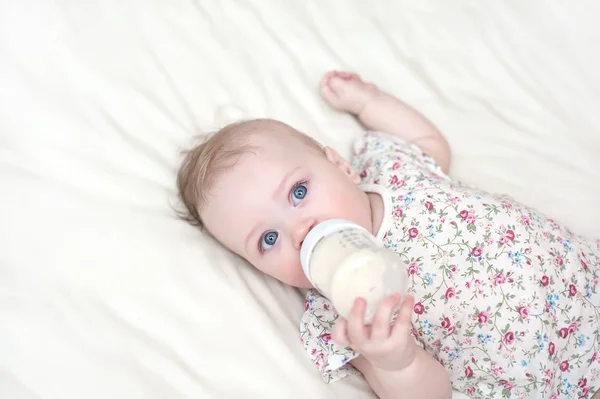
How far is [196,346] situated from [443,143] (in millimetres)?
782

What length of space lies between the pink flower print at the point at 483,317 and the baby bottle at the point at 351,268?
281 millimetres

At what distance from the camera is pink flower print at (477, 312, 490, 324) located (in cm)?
109

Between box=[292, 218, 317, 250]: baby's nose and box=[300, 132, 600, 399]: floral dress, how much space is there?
16 cm

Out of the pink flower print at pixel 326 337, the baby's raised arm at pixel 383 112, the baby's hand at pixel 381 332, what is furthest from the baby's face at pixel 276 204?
the baby's raised arm at pixel 383 112

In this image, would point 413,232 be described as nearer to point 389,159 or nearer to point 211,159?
point 389,159

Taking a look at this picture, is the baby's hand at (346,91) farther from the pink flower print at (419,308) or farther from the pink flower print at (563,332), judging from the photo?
the pink flower print at (563,332)

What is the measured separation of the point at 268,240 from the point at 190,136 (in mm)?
342

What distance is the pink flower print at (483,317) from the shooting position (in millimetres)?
1090

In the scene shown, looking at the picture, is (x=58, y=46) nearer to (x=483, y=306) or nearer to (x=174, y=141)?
(x=174, y=141)

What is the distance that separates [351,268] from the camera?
2.70ft

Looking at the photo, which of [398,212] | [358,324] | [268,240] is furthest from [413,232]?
[358,324]

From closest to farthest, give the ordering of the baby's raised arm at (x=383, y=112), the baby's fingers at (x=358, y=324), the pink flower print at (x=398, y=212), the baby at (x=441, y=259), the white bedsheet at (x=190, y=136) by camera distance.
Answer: the baby's fingers at (x=358, y=324) → the white bedsheet at (x=190, y=136) → the baby at (x=441, y=259) → the pink flower print at (x=398, y=212) → the baby's raised arm at (x=383, y=112)

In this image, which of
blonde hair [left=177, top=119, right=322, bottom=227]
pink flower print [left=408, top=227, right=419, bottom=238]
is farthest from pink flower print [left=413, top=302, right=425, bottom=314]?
blonde hair [left=177, top=119, right=322, bottom=227]

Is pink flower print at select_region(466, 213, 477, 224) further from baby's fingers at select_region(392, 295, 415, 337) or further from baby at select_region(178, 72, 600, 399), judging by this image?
baby's fingers at select_region(392, 295, 415, 337)
